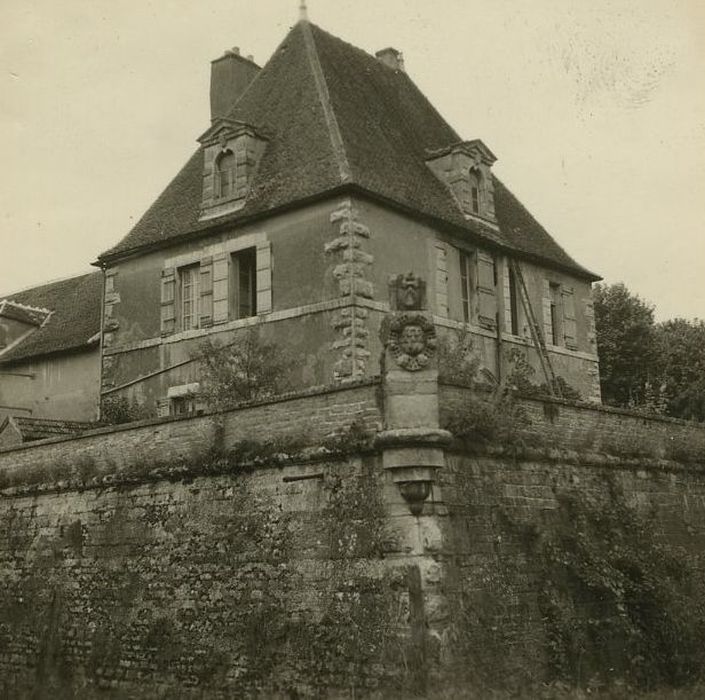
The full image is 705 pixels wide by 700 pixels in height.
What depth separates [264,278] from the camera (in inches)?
730

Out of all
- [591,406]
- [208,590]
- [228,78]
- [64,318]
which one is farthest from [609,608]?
[64,318]

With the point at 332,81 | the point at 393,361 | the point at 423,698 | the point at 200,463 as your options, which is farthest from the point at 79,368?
the point at 423,698

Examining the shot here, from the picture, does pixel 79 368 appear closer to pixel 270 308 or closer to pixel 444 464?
pixel 270 308

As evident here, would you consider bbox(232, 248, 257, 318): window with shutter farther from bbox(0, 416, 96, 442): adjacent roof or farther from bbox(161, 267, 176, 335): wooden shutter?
bbox(0, 416, 96, 442): adjacent roof

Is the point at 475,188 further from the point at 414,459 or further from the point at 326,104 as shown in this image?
the point at 414,459

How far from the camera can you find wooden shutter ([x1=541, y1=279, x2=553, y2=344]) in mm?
21984

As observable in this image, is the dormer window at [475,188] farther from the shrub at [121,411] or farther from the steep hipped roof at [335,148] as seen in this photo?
the shrub at [121,411]

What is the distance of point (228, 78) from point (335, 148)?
21.1 feet

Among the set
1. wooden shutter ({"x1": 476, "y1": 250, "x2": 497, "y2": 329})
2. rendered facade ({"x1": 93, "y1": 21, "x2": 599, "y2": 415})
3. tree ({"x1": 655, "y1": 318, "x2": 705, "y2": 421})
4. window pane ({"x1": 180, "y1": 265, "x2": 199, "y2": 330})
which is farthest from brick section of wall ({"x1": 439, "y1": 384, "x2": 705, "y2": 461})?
tree ({"x1": 655, "y1": 318, "x2": 705, "y2": 421})

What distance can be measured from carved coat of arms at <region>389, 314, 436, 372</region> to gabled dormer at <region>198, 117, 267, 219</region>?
905 centimetres

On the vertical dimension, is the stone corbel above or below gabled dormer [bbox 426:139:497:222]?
below

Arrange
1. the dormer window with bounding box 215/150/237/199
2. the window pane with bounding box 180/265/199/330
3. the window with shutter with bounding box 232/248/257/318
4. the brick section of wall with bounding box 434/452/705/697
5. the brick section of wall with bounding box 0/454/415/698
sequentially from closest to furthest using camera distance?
the brick section of wall with bounding box 434/452/705/697, the brick section of wall with bounding box 0/454/415/698, the window with shutter with bounding box 232/248/257/318, the window pane with bounding box 180/265/199/330, the dormer window with bounding box 215/150/237/199

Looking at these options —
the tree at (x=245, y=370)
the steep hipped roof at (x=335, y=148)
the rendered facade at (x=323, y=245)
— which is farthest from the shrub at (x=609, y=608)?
the steep hipped roof at (x=335, y=148)

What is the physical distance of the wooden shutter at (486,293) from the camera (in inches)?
801
